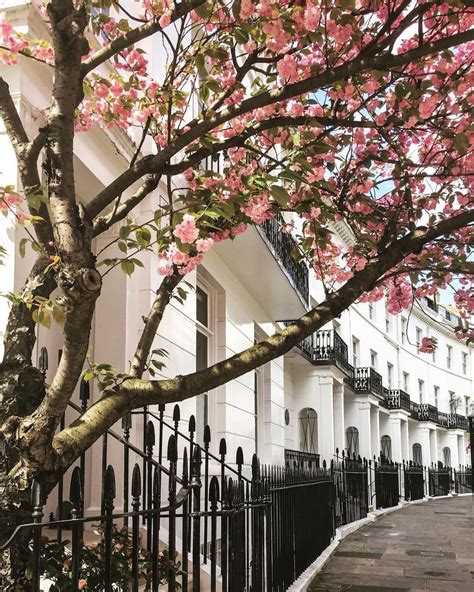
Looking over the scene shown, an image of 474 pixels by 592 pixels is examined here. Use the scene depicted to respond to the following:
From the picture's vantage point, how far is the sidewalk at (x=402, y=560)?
7609mm

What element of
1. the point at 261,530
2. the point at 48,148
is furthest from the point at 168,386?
the point at 261,530

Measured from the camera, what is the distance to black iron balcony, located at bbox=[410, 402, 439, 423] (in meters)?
39.0

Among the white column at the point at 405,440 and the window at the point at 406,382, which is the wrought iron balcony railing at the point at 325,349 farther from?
the window at the point at 406,382

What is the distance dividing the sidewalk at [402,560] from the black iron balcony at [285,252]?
406 cm

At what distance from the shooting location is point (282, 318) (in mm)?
14406

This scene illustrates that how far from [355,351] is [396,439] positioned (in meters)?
6.81

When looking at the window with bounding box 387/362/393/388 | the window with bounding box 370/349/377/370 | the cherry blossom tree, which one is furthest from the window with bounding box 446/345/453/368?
the cherry blossom tree

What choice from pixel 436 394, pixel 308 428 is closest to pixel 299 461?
pixel 308 428

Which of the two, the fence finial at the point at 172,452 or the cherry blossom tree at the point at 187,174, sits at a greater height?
the cherry blossom tree at the point at 187,174

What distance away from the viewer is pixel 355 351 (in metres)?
29.8

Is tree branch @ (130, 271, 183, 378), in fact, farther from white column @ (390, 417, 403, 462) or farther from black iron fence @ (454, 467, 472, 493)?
black iron fence @ (454, 467, 472, 493)

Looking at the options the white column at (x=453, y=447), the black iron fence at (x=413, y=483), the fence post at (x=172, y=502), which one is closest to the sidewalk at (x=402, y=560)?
the fence post at (x=172, y=502)

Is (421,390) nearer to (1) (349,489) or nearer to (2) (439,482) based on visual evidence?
(2) (439,482)

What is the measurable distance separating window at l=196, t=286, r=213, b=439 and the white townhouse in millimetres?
22
